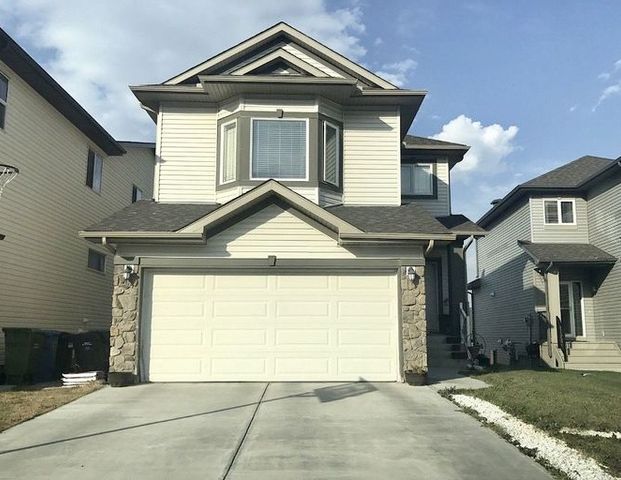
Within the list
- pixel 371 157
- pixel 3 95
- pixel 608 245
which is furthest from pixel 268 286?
pixel 608 245

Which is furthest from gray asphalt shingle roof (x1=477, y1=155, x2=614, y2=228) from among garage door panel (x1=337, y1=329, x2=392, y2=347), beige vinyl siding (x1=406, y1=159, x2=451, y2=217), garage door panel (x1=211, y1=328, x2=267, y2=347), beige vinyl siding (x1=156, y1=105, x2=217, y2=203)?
garage door panel (x1=211, y1=328, x2=267, y2=347)

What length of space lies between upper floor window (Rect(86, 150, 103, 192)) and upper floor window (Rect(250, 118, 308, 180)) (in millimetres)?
6532

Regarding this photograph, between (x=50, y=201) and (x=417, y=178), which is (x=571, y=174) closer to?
(x=417, y=178)

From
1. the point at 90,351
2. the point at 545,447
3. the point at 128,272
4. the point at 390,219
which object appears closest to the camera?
the point at 545,447

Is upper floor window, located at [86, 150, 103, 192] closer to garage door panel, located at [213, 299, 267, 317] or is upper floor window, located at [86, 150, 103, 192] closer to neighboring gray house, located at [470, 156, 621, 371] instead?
garage door panel, located at [213, 299, 267, 317]

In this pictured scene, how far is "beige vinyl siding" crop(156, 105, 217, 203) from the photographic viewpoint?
44.5ft

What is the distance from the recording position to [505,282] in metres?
23.1

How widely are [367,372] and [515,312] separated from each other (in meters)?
12.4

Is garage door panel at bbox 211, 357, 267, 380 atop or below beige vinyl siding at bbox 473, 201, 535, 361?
below

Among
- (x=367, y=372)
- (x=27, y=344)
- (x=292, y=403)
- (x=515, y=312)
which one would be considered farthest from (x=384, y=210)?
(x=515, y=312)

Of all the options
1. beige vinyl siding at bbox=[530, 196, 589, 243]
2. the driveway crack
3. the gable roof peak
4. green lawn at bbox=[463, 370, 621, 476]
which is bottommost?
the driveway crack

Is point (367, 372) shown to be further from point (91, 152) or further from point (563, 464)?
point (91, 152)

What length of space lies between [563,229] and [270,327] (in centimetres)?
1270

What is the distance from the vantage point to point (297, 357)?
1129 centimetres
